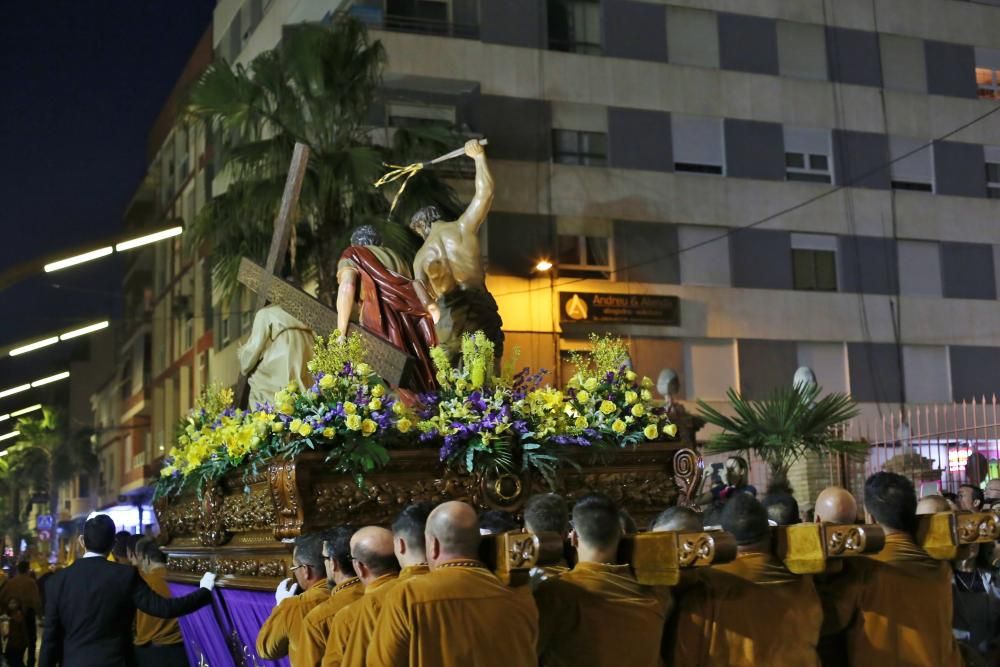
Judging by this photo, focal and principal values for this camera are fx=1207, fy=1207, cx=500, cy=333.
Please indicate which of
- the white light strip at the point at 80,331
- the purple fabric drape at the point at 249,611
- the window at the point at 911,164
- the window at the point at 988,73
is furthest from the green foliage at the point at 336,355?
the window at the point at 988,73

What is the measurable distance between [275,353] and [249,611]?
9.26 feet

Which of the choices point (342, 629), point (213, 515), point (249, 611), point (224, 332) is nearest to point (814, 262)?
point (224, 332)

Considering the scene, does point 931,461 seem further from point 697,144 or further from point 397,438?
point 697,144

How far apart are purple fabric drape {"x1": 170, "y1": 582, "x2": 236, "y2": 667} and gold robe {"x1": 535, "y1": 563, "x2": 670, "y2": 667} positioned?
12.5ft

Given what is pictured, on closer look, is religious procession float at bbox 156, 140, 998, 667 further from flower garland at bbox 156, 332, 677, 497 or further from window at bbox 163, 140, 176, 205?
window at bbox 163, 140, 176, 205

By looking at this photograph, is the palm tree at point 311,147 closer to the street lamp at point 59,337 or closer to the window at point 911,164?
the street lamp at point 59,337

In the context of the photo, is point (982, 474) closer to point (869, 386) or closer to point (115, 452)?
point (869, 386)

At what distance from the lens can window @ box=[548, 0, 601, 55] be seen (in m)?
24.7

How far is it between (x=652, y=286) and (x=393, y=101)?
632cm

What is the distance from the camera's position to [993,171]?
27.6 metres

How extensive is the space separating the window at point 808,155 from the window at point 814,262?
134 cm

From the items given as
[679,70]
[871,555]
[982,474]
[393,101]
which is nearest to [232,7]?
[393,101]

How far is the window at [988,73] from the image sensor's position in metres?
28.2

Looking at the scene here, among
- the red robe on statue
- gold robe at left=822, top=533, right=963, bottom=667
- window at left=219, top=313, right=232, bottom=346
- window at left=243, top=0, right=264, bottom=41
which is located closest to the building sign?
window at left=219, top=313, right=232, bottom=346
